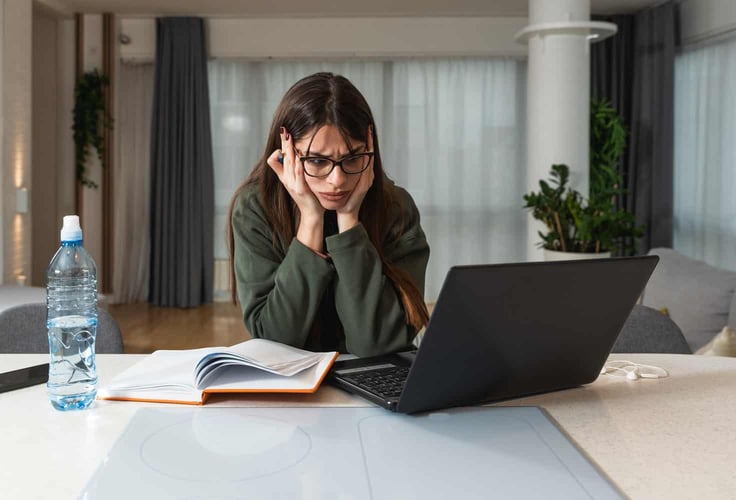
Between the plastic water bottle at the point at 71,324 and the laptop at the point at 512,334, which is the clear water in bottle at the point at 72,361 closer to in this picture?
the plastic water bottle at the point at 71,324

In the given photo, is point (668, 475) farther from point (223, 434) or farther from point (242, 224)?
point (242, 224)

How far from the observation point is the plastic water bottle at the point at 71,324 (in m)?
1.04

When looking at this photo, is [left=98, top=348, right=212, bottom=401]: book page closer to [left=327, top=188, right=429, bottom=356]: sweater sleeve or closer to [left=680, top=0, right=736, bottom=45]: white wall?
[left=327, top=188, right=429, bottom=356]: sweater sleeve

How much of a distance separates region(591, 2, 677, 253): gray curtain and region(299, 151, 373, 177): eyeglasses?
4.91 meters

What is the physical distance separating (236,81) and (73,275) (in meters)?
5.68

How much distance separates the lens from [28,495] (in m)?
0.74

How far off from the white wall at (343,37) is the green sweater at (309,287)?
518 centimetres

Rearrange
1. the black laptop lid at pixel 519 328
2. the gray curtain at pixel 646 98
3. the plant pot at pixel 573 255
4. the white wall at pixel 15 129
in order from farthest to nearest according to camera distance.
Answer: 1. the gray curtain at pixel 646 98
2. the white wall at pixel 15 129
3. the plant pot at pixel 573 255
4. the black laptop lid at pixel 519 328

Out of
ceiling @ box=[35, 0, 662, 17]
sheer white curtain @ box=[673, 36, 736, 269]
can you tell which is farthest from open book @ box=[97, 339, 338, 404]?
ceiling @ box=[35, 0, 662, 17]

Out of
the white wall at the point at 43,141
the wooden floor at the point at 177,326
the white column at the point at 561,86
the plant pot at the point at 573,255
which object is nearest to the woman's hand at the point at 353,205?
the plant pot at the point at 573,255

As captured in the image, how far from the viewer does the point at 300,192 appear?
1.50m

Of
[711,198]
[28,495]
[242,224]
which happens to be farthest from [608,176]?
[28,495]

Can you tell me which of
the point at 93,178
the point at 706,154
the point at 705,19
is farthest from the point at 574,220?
the point at 93,178

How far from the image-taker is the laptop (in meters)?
0.93
